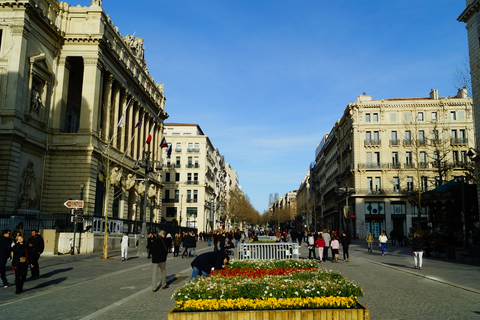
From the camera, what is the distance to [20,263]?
12.0m

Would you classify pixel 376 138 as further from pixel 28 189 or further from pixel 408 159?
pixel 28 189

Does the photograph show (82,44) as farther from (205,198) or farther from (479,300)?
(205,198)

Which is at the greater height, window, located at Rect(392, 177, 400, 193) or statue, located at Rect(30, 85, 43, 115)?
statue, located at Rect(30, 85, 43, 115)

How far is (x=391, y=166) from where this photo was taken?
60.0m

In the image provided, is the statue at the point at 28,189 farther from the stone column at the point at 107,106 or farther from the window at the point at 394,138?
the window at the point at 394,138

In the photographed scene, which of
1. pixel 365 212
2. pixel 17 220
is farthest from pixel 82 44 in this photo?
pixel 365 212

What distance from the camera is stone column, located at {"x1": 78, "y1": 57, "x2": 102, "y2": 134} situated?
36.3 meters

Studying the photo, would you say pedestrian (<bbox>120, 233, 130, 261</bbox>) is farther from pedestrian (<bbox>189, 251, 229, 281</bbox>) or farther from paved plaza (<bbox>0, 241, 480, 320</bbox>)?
pedestrian (<bbox>189, 251, 229, 281</bbox>)

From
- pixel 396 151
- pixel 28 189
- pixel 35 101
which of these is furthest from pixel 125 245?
pixel 396 151

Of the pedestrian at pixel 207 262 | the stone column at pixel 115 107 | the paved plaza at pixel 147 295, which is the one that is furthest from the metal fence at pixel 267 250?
the stone column at pixel 115 107

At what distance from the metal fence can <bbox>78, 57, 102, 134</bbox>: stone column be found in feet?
74.0

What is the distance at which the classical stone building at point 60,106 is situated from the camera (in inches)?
1188

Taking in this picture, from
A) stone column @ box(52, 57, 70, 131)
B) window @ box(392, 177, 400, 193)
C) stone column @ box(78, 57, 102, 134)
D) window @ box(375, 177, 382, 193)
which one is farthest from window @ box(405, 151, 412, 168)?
stone column @ box(52, 57, 70, 131)

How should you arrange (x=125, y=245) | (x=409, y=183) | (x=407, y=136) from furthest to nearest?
(x=407, y=136)
(x=409, y=183)
(x=125, y=245)
